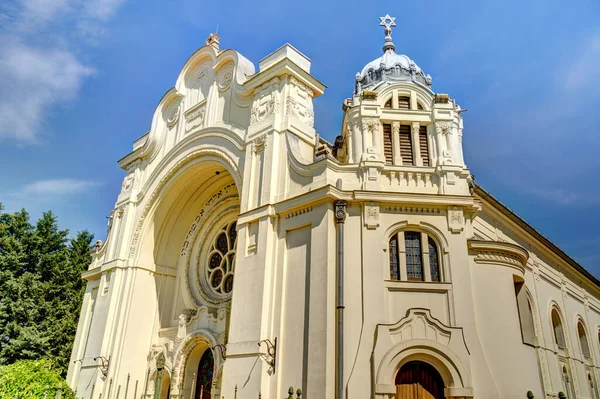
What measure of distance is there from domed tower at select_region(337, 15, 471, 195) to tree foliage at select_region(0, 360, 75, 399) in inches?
569

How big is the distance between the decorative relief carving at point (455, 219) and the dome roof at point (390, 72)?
9.80 metres

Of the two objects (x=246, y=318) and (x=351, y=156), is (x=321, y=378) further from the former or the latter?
(x=351, y=156)

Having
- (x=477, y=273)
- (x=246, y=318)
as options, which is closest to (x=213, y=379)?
(x=246, y=318)

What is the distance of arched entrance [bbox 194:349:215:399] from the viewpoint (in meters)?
21.8

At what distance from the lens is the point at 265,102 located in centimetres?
2081

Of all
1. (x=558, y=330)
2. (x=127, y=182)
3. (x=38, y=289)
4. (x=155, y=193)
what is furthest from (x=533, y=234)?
(x=38, y=289)

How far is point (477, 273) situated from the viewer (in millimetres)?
16297

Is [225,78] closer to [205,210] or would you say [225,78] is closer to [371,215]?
[205,210]

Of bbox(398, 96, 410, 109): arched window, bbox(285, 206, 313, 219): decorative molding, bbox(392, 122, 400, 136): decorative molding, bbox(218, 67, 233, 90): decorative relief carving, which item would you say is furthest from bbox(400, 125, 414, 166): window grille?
bbox(218, 67, 233, 90): decorative relief carving

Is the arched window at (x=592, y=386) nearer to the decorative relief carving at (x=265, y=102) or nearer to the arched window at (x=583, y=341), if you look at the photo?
the arched window at (x=583, y=341)

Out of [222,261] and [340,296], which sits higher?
[222,261]

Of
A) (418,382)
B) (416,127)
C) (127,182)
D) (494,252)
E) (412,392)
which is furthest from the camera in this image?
(127,182)

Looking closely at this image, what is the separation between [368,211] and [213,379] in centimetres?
973

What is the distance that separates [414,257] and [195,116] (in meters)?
14.3
